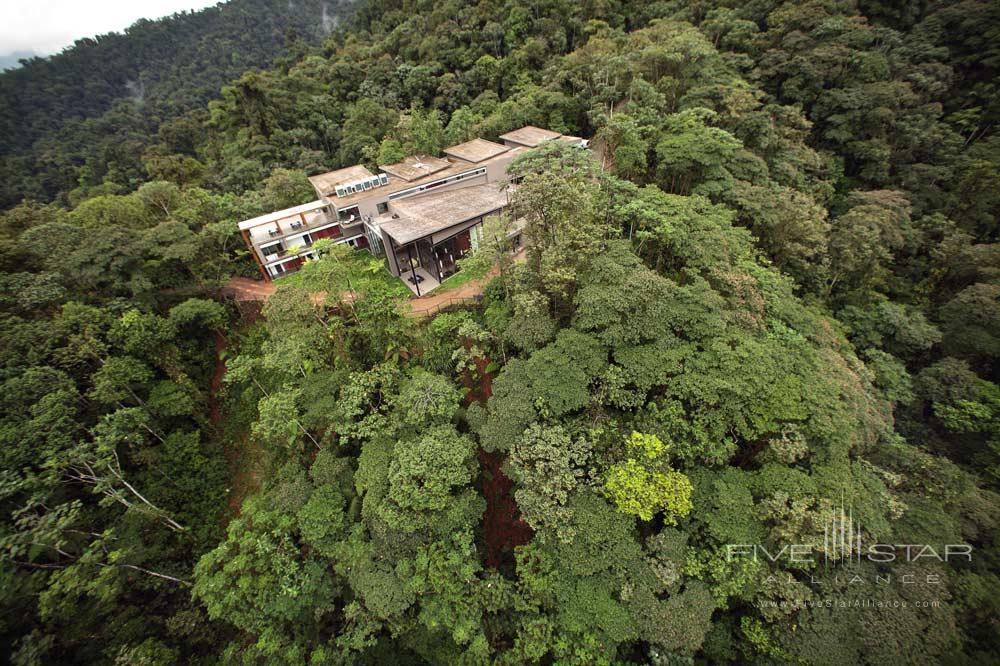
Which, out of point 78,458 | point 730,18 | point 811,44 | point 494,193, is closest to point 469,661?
point 78,458

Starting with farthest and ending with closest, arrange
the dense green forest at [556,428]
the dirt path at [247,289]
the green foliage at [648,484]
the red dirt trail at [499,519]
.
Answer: the dirt path at [247,289] < the red dirt trail at [499,519] < the dense green forest at [556,428] < the green foliage at [648,484]

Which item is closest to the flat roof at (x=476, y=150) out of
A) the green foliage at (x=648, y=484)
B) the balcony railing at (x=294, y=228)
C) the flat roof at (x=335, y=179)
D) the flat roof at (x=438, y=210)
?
the flat roof at (x=438, y=210)

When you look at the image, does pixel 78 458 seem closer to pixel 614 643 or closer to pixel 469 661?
pixel 469 661

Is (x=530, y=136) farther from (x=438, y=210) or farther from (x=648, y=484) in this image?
(x=648, y=484)

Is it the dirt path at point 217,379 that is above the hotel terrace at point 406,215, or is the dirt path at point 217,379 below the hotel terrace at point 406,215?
below

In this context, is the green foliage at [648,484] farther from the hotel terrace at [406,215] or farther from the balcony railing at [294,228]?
the balcony railing at [294,228]
